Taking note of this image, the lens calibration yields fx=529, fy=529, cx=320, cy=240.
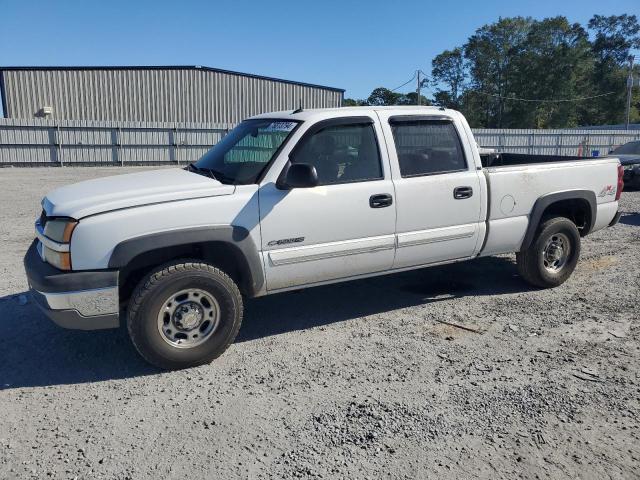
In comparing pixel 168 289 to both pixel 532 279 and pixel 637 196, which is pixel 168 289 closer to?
pixel 532 279

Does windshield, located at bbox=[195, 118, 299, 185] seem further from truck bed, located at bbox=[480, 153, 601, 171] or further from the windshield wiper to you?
truck bed, located at bbox=[480, 153, 601, 171]

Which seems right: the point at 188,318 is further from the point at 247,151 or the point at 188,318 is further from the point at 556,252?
the point at 556,252

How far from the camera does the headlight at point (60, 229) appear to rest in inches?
142

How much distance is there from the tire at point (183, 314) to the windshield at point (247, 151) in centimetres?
85

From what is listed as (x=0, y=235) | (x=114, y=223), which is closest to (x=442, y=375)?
(x=114, y=223)

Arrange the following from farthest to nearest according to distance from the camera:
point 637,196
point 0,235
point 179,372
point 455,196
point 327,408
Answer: point 637,196
point 0,235
point 455,196
point 179,372
point 327,408

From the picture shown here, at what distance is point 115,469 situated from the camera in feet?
9.28

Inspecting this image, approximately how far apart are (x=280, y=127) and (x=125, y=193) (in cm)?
144

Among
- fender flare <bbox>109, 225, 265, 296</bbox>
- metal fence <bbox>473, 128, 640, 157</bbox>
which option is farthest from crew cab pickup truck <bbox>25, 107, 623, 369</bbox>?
metal fence <bbox>473, 128, 640, 157</bbox>

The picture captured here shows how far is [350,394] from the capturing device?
361 cm

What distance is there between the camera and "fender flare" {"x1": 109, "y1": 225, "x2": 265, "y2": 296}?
368 centimetres

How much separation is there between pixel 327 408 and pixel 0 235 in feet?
24.7

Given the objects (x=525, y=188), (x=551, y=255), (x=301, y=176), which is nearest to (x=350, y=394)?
(x=301, y=176)

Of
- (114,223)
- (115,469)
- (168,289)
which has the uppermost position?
(114,223)
